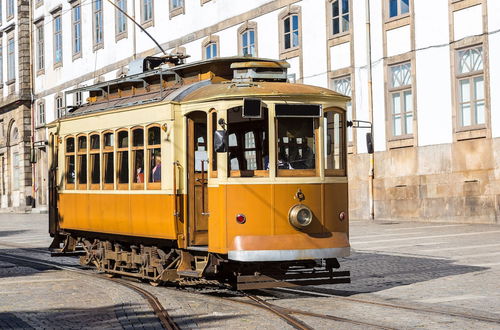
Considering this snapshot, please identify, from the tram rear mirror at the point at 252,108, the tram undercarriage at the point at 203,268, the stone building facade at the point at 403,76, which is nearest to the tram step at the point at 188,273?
the tram undercarriage at the point at 203,268

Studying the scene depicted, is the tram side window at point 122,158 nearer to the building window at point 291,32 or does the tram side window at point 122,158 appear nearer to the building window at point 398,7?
the building window at point 398,7

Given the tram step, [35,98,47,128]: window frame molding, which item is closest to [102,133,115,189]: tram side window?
the tram step

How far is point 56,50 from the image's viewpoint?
54.0 meters

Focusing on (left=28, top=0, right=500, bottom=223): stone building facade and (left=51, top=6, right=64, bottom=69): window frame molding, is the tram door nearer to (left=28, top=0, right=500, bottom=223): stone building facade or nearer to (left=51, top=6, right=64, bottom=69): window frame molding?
(left=28, top=0, right=500, bottom=223): stone building facade

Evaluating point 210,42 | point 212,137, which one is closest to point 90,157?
point 212,137

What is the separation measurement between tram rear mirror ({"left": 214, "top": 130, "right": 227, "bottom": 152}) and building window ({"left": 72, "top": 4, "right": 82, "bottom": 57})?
1581 inches

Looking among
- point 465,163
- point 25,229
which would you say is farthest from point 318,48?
point 25,229

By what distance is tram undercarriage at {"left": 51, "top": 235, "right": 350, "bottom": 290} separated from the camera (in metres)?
12.3

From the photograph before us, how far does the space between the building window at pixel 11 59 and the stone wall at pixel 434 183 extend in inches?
1276

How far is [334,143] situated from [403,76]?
55.8 feet

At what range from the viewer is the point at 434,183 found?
27.5 metres

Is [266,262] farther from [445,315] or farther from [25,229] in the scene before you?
[25,229]

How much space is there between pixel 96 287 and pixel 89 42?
3715cm

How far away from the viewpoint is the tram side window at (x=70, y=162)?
1678 centimetres
